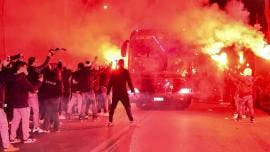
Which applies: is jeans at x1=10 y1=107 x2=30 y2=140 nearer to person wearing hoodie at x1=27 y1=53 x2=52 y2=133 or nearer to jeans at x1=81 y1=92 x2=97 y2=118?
person wearing hoodie at x1=27 y1=53 x2=52 y2=133

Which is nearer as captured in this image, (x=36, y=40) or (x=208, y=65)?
(x=36, y=40)

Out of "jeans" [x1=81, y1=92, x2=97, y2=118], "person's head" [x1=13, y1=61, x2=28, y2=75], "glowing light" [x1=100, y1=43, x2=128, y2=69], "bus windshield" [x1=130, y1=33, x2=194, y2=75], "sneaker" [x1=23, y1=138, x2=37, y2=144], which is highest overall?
"glowing light" [x1=100, y1=43, x2=128, y2=69]

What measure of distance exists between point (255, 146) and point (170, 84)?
1234 cm

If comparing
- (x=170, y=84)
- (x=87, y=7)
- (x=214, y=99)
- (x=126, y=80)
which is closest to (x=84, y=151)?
(x=126, y=80)

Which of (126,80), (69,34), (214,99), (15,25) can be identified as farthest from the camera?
(214,99)

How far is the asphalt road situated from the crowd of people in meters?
0.49

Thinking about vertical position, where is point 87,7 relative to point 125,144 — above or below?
above

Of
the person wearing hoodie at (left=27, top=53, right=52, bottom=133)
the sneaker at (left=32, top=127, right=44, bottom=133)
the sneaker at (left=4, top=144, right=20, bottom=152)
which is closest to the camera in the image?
the sneaker at (left=4, top=144, right=20, bottom=152)

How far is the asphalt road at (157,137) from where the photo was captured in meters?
12.1

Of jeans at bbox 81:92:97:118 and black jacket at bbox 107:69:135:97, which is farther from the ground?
black jacket at bbox 107:69:135:97

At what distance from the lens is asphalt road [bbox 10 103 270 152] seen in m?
12.1

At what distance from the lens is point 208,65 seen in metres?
35.2

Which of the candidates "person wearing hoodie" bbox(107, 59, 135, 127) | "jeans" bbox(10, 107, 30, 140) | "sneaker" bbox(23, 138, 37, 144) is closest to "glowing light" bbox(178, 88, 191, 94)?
"person wearing hoodie" bbox(107, 59, 135, 127)

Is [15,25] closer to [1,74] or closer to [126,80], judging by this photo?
[126,80]
